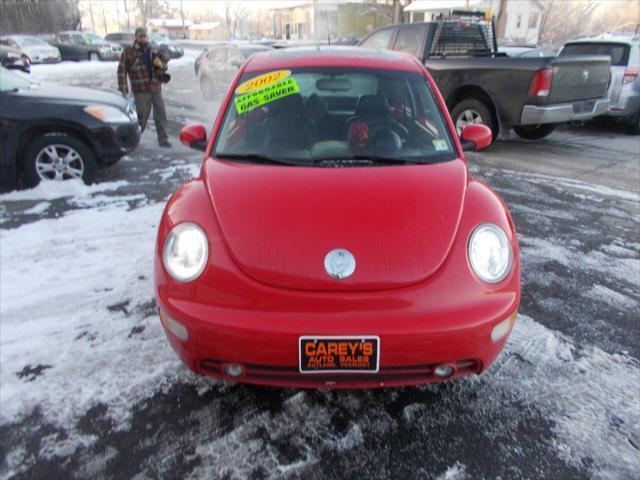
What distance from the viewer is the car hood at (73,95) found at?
5.30 meters

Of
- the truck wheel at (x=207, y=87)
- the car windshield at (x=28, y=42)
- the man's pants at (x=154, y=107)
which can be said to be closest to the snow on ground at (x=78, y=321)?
the man's pants at (x=154, y=107)

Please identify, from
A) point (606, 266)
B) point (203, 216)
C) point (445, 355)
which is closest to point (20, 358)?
point (203, 216)

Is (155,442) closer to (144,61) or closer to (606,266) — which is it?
(606,266)

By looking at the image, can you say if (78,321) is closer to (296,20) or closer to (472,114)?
(472,114)

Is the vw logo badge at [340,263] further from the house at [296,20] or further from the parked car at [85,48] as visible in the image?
the house at [296,20]

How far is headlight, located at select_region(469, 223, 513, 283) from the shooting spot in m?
2.04

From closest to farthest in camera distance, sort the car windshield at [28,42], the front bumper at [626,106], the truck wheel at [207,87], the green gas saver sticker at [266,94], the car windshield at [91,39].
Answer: the green gas saver sticker at [266,94], the front bumper at [626,106], the truck wheel at [207,87], the car windshield at [28,42], the car windshield at [91,39]

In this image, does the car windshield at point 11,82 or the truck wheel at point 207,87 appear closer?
the car windshield at point 11,82

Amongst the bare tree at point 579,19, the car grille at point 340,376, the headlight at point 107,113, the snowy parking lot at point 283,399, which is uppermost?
the bare tree at point 579,19

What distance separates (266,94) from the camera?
3.04 meters

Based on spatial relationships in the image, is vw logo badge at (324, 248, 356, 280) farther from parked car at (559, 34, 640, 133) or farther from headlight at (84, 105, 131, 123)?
parked car at (559, 34, 640, 133)

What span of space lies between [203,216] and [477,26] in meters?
7.91

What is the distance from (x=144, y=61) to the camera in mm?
7305

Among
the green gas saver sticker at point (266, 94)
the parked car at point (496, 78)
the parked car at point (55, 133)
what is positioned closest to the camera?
the green gas saver sticker at point (266, 94)
